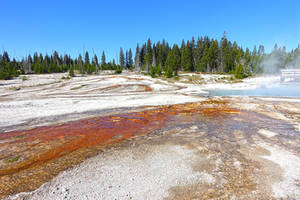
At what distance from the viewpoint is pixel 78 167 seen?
464cm

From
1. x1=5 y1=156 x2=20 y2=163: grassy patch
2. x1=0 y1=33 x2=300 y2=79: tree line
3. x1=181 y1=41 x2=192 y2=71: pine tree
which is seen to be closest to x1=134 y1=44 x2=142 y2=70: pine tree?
x1=0 y1=33 x2=300 y2=79: tree line

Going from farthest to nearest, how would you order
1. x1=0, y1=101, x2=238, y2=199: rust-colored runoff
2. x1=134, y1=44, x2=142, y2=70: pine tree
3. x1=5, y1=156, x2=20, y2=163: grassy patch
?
x1=134, y1=44, x2=142, y2=70: pine tree < x1=5, y1=156, x2=20, y2=163: grassy patch < x1=0, y1=101, x2=238, y2=199: rust-colored runoff

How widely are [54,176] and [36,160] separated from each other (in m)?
1.46

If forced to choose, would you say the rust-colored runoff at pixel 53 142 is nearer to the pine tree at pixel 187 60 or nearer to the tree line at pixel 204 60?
the tree line at pixel 204 60

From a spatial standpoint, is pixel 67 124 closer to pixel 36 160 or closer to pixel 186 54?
pixel 36 160

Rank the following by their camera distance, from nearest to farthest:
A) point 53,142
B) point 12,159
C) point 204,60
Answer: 1. point 12,159
2. point 53,142
3. point 204,60

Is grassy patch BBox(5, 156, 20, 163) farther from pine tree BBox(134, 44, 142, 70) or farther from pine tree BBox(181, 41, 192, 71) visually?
pine tree BBox(134, 44, 142, 70)

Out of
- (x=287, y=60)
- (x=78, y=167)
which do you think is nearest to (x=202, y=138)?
(x=78, y=167)

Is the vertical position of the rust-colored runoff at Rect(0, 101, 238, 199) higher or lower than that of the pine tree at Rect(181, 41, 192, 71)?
lower

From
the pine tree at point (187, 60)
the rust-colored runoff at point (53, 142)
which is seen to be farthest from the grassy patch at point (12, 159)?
the pine tree at point (187, 60)

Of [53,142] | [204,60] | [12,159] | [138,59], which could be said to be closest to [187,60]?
[204,60]

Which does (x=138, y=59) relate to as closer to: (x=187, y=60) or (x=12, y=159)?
(x=187, y=60)

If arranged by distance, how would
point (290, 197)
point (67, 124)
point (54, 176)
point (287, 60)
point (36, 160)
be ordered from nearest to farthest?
point (290, 197), point (54, 176), point (36, 160), point (67, 124), point (287, 60)

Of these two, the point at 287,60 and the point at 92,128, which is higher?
the point at 287,60
